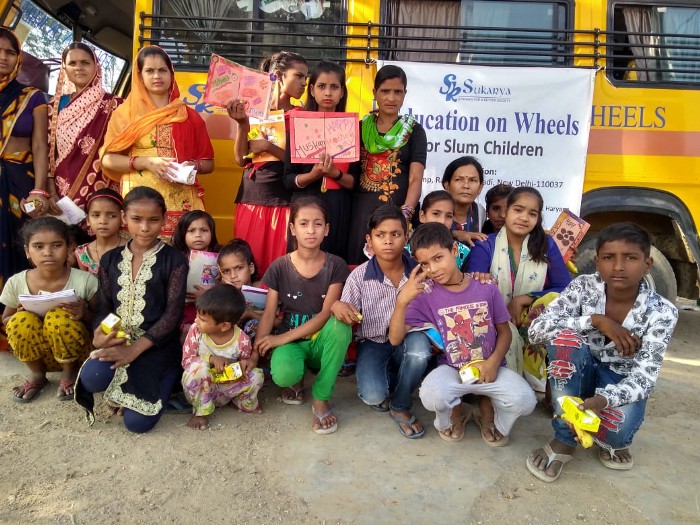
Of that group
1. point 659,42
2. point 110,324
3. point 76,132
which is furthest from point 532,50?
point 110,324

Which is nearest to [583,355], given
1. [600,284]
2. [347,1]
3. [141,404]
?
[600,284]

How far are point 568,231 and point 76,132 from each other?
306cm

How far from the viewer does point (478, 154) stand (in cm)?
356

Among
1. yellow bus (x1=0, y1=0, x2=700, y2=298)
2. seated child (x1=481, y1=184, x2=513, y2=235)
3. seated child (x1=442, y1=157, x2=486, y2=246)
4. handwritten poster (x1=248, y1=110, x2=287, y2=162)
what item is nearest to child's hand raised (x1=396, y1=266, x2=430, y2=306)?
seated child (x1=442, y1=157, x2=486, y2=246)

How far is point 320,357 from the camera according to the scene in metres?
2.45

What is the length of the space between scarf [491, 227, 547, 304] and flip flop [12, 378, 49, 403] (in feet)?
7.86

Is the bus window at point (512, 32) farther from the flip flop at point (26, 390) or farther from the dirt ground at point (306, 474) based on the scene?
the flip flop at point (26, 390)

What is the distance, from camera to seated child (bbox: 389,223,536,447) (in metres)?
2.14

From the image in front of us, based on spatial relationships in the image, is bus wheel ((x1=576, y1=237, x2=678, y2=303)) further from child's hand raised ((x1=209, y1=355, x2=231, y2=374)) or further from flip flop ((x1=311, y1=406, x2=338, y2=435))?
child's hand raised ((x1=209, y1=355, x2=231, y2=374))

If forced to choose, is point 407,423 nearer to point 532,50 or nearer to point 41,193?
point 41,193

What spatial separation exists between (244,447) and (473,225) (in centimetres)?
175

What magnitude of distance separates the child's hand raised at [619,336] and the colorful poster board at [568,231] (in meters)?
1.10

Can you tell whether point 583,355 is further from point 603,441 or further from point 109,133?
point 109,133

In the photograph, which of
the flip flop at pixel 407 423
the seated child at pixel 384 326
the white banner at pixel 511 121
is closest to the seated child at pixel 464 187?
the seated child at pixel 384 326
